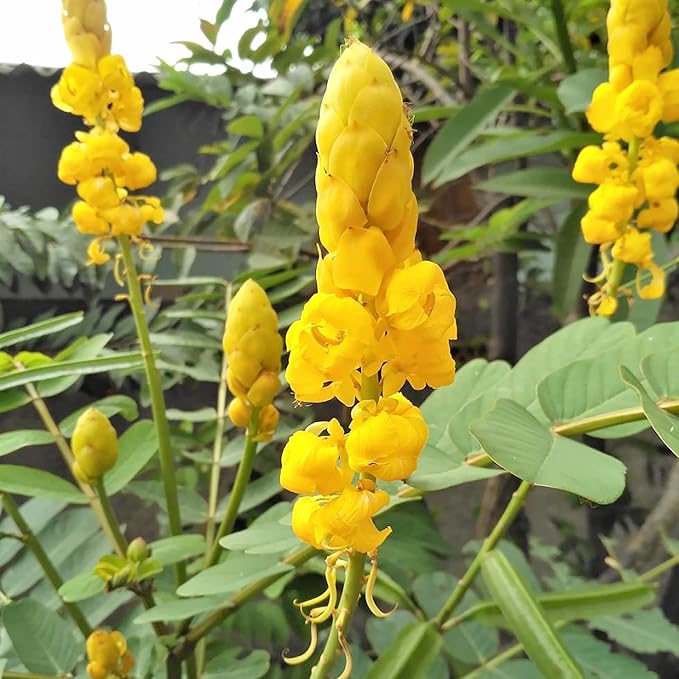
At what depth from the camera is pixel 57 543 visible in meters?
0.61

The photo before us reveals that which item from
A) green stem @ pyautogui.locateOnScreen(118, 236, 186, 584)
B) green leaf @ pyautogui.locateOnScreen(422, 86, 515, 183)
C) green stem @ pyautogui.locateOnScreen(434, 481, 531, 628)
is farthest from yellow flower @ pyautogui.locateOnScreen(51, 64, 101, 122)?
green stem @ pyautogui.locateOnScreen(434, 481, 531, 628)

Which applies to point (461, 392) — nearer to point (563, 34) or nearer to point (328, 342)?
point (328, 342)

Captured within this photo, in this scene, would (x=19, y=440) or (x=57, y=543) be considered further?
(x=57, y=543)

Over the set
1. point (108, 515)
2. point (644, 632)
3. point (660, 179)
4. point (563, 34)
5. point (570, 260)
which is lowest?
point (644, 632)

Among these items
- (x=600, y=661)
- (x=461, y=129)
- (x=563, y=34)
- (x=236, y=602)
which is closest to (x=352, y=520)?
(x=236, y=602)

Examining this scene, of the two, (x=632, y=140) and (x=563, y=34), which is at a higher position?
(x=563, y=34)

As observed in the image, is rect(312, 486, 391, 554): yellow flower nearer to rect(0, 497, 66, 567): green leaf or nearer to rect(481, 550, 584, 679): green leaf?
rect(481, 550, 584, 679): green leaf

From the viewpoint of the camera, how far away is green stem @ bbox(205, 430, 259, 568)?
1.47 feet

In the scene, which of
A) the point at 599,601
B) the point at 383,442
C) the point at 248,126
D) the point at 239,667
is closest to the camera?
the point at 383,442

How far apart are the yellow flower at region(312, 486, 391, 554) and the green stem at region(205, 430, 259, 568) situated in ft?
0.65

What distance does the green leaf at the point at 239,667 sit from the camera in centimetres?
53

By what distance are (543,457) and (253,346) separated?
0.19m

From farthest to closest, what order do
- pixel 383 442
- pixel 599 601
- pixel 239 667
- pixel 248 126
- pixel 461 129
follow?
pixel 248 126
pixel 461 129
pixel 239 667
pixel 599 601
pixel 383 442

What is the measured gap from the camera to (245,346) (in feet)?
1.35
